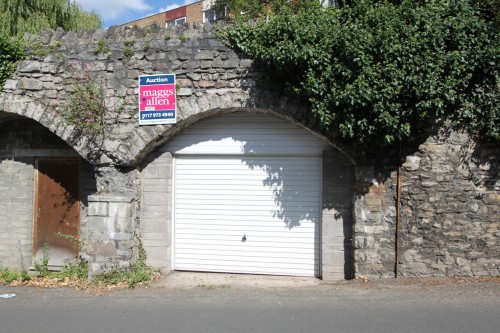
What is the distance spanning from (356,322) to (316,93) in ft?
10.3

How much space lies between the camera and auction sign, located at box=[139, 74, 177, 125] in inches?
285

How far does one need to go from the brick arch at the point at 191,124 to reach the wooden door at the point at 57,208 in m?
1.85

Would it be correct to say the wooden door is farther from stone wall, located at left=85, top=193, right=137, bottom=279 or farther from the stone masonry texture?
stone wall, located at left=85, top=193, right=137, bottom=279

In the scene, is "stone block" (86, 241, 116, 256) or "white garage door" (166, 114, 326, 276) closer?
"stone block" (86, 241, 116, 256)

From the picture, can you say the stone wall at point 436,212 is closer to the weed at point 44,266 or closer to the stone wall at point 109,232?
the stone wall at point 109,232

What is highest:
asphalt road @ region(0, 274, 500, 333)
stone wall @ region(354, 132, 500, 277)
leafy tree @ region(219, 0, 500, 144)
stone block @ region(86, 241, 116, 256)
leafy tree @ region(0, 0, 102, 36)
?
leafy tree @ region(0, 0, 102, 36)

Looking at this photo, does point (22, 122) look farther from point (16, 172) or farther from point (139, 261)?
point (139, 261)

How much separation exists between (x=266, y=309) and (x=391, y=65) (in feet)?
12.0

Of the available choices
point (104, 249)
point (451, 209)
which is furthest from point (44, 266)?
point (451, 209)

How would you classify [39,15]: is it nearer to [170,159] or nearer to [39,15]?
[39,15]

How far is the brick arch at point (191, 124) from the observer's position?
704 centimetres

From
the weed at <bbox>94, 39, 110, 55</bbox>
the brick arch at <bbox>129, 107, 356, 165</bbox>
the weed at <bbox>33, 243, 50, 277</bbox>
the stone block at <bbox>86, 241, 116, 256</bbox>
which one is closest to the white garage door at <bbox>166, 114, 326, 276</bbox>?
the brick arch at <bbox>129, 107, 356, 165</bbox>

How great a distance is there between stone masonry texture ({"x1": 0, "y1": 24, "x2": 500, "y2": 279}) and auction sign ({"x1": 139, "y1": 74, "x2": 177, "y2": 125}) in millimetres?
114

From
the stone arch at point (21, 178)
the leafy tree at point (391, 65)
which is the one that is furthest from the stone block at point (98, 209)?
the leafy tree at point (391, 65)
